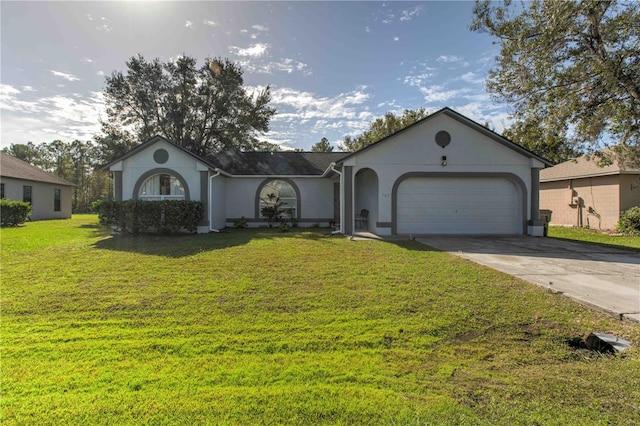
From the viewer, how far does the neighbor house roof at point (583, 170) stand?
1496 cm

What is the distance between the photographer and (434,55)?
15.3m

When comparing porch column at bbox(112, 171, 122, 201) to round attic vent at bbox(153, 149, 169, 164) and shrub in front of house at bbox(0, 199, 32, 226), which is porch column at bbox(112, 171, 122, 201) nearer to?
round attic vent at bbox(153, 149, 169, 164)

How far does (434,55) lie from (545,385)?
1652cm

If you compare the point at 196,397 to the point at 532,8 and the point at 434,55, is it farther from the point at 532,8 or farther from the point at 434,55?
the point at 434,55

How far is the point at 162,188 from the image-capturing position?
Answer: 45.2 ft

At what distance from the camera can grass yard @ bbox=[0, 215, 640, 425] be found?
2.20 metres

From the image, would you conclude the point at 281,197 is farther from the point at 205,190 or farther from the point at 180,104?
the point at 180,104

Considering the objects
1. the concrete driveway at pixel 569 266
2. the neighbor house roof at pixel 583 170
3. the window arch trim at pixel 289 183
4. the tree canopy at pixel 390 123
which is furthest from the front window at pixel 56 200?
the neighbor house roof at pixel 583 170

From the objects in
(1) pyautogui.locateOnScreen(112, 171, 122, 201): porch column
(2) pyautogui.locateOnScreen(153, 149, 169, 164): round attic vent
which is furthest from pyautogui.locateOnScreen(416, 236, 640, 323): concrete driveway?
(1) pyautogui.locateOnScreen(112, 171, 122, 201): porch column

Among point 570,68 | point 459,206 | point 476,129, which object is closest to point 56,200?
point 459,206

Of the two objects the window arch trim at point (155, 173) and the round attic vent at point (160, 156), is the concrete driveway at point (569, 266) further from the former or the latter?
the round attic vent at point (160, 156)

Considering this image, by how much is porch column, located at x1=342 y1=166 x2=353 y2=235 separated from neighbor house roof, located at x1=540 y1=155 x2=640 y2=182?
1123 centimetres

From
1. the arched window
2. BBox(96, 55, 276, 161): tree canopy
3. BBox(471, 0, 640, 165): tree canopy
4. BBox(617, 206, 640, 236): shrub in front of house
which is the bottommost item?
BBox(617, 206, 640, 236): shrub in front of house

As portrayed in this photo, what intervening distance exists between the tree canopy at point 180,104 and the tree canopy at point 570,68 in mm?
16998
